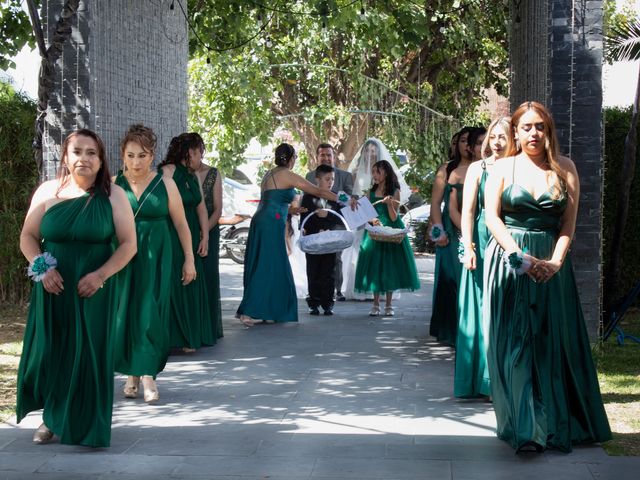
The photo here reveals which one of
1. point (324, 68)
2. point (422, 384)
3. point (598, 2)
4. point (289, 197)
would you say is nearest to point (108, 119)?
point (289, 197)

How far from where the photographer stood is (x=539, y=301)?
22.7 ft

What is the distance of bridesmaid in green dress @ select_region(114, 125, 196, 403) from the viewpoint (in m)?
8.31

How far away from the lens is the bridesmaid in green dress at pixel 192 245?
1048 centimetres

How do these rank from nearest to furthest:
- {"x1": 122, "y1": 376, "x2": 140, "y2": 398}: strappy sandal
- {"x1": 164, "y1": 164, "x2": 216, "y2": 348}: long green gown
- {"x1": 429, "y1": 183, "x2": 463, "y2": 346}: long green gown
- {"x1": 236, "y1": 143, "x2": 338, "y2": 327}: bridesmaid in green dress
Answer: {"x1": 122, "y1": 376, "x2": 140, "y2": 398}: strappy sandal < {"x1": 164, "y1": 164, "x2": 216, "y2": 348}: long green gown < {"x1": 429, "y1": 183, "x2": 463, "y2": 346}: long green gown < {"x1": 236, "y1": 143, "x2": 338, "y2": 327}: bridesmaid in green dress

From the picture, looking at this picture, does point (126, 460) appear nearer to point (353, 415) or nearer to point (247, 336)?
point (353, 415)

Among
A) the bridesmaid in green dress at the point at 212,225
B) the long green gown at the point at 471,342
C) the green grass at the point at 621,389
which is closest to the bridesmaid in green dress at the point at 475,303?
the long green gown at the point at 471,342

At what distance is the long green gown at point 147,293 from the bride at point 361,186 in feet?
22.1

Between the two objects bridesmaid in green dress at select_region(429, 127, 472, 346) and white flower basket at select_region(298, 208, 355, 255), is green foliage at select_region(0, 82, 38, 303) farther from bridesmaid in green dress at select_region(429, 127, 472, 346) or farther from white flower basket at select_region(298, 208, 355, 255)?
bridesmaid in green dress at select_region(429, 127, 472, 346)

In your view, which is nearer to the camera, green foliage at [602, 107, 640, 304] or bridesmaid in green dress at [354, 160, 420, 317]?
green foliage at [602, 107, 640, 304]

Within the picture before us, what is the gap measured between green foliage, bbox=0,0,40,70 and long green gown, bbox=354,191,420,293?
5135 millimetres

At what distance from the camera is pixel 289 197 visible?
12883mm

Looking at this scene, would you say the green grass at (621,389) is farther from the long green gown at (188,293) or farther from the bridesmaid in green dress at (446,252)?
the long green gown at (188,293)

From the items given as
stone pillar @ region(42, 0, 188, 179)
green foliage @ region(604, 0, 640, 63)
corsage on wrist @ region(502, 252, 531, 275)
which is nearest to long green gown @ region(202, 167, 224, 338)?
stone pillar @ region(42, 0, 188, 179)

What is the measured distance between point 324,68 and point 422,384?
52.3 ft
